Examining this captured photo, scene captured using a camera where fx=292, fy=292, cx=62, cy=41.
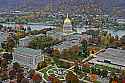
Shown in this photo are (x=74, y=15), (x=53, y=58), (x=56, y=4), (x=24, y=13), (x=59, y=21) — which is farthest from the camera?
(x=56, y=4)

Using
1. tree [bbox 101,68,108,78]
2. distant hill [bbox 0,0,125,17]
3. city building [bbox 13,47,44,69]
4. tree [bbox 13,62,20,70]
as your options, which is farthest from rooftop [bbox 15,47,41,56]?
distant hill [bbox 0,0,125,17]

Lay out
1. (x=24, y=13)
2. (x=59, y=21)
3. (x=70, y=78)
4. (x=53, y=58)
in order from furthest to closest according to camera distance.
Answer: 1. (x=24, y=13)
2. (x=59, y=21)
3. (x=53, y=58)
4. (x=70, y=78)

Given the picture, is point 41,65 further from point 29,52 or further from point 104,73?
point 104,73

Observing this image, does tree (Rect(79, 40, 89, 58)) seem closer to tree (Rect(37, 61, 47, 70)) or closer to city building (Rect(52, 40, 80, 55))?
city building (Rect(52, 40, 80, 55))

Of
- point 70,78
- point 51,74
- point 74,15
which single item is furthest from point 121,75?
point 74,15

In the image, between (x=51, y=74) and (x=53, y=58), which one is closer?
(x=51, y=74)

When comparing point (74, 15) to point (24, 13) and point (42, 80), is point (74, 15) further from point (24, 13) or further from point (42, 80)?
point (42, 80)
